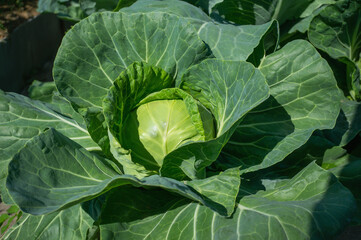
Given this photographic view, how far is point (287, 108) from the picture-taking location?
2.16 metres

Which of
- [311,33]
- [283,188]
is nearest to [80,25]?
[283,188]

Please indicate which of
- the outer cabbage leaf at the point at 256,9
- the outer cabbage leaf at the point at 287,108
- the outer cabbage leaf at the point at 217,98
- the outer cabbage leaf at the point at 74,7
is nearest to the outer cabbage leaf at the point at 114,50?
the outer cabbage leaf at the point at 217,98

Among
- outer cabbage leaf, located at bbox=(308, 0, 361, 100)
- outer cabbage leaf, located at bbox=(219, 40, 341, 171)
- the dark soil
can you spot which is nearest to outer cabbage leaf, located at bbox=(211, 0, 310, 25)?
outer cabbage leaf, located at bbox=(308, 0, 361, 100)

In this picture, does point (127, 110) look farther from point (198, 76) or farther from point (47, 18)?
point (47, 18)

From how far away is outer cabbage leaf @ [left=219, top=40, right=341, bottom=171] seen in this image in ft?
6.79

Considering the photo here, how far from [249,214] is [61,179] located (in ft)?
2.61

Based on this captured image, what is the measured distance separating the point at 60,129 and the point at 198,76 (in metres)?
0.82

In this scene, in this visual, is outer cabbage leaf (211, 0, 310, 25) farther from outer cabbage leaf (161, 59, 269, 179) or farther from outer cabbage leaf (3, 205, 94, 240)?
outer cabbage leaf (3, 205, 94, 240)

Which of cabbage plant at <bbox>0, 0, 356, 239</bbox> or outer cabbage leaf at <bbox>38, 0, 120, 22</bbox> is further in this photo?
outer cabbage leaf at <bbox>38, 0, 120, 22</bbox>

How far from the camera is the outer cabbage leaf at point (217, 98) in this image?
1.77 meters

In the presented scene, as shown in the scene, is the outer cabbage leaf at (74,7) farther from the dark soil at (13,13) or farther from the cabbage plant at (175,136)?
the dark soil at (13,13)

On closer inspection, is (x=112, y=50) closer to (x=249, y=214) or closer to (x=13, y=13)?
(x=249, y=214)

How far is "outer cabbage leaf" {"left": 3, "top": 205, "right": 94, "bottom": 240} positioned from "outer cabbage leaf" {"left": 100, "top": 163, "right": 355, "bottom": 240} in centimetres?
26

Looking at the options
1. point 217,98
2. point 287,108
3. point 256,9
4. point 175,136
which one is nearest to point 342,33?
point 256,9
